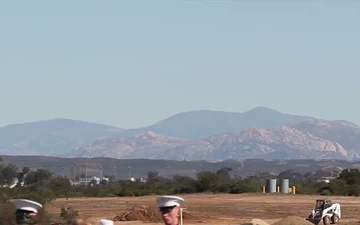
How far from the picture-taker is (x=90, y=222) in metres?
10.2

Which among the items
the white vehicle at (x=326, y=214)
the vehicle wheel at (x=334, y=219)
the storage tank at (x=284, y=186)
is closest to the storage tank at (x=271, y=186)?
the storage tank at (x=284, y=186)

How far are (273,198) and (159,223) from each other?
24349 millimetres

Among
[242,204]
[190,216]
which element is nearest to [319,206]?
[190,216]

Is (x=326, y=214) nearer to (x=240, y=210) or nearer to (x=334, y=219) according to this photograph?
(x=334, y=219)

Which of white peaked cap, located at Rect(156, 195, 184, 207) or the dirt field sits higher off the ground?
the dirt field

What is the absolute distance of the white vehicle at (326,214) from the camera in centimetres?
4465

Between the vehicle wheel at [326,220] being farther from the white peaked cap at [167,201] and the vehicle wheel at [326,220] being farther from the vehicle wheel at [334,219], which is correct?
the white peaked cap at [167,201]

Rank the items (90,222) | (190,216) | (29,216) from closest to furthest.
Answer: (90,222) → (29,216) → (190,216)

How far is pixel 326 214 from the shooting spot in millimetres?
45250

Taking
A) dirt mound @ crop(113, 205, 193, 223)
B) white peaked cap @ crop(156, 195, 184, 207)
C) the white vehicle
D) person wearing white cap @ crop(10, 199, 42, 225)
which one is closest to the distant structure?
dirt mound @ crop(113, 205, 193, 223)

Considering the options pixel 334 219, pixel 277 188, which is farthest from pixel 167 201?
pixel 277 188

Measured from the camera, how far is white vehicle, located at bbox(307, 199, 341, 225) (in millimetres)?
44650

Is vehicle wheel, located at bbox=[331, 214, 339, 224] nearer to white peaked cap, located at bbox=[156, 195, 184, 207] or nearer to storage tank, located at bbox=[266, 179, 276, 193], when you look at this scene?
storage tank, located at bbox=[266, 179, 276, 193]

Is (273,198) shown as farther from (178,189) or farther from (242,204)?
(178,189)
